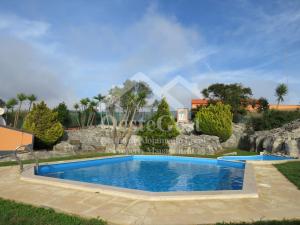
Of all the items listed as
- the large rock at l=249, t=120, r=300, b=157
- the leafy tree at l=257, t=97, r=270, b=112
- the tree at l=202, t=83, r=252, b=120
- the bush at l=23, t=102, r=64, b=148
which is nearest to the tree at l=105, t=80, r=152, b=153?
the bush at l=23, t=102, r=64, b=148

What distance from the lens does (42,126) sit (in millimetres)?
20516

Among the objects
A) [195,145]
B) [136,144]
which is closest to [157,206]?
[195,145]

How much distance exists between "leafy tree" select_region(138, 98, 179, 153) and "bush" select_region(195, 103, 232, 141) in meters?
4.95

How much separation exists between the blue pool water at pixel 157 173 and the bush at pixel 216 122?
28.9 feet

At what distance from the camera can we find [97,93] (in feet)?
136

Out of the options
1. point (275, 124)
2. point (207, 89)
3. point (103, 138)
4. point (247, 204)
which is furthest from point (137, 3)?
point (207, 89)

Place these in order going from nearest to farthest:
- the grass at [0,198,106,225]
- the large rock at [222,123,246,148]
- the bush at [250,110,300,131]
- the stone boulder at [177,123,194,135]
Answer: the grass at [0,198,106,225] < the large rock at [222,123,246,148] < the bush at [250,110,300,131] < the stone boulder at [177,123,194,135]

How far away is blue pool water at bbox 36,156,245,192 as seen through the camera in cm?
1029

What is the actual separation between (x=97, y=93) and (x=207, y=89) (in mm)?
18267

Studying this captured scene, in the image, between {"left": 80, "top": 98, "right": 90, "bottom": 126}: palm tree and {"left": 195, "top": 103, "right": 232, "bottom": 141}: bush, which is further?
{"left": 80, "top": 98, "right": 90, "bottom": 126}: palm tree

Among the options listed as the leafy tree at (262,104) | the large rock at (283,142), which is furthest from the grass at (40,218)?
the leafy tree at (262,104)

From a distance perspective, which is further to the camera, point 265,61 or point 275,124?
point 275,124

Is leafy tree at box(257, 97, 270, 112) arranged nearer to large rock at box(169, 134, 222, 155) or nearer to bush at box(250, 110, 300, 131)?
bush at box(250, 110, 300, 131)

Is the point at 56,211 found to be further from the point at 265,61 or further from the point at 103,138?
the point at 265,61
